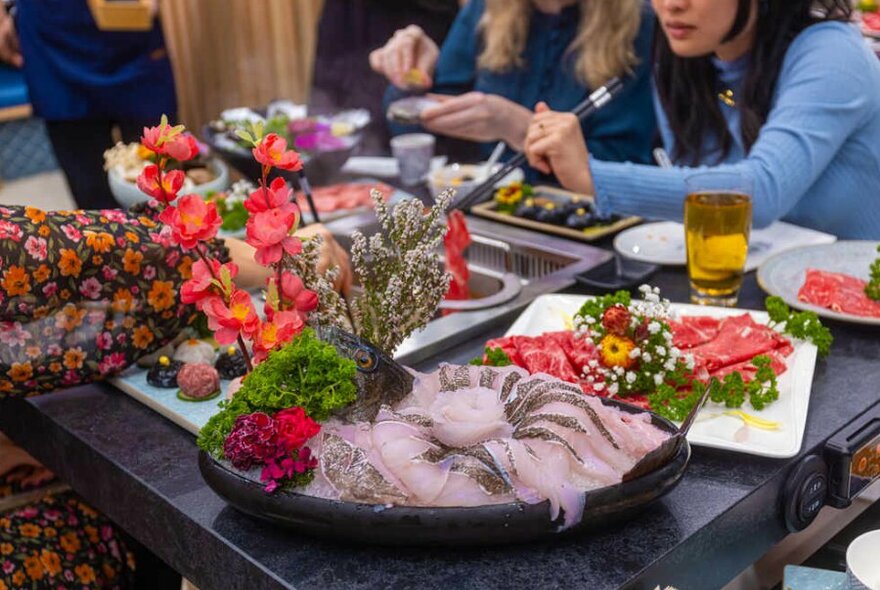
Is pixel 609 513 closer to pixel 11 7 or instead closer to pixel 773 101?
pixel 773 101

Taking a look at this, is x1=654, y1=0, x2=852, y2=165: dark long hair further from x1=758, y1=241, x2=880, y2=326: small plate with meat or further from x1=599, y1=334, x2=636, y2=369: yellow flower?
x1=599, y1=334, x2=636, y2=369: yellow flower

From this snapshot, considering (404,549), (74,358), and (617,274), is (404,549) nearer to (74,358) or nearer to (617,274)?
(74,358)

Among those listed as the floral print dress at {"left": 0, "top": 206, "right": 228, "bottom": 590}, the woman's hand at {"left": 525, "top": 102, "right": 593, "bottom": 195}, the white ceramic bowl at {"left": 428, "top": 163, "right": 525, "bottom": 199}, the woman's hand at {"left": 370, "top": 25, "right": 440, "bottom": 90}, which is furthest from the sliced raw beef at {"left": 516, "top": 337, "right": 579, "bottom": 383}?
the woman's hand at {"left": 370, "top": 25, "right": 440, "bottom": 90}

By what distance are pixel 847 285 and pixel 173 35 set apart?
213 inches

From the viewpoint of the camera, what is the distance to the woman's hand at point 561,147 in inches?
82.9

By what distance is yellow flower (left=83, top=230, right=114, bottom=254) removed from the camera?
144cm

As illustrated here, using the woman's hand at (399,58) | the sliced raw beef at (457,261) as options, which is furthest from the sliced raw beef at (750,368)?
the woman's hand at (399,58)

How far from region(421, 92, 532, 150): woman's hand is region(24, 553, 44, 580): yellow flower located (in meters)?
1.73

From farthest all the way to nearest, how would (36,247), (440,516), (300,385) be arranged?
1. (36,247)
2. (300,385)
3. (440,516)

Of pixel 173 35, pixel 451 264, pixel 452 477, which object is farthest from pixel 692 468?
pixel 173 35

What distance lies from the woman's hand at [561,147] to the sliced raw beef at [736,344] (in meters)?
0.67

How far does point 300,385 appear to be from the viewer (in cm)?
112

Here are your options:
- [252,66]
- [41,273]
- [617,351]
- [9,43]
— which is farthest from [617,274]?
[252,66]

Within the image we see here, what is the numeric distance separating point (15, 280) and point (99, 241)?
5.2 inches
